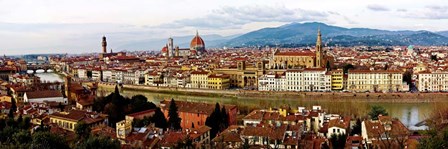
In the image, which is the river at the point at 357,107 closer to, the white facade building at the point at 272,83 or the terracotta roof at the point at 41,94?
the white facade building at the point at 272,83

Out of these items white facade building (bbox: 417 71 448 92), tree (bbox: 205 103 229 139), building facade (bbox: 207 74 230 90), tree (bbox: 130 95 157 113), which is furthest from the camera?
building facade (bbox: 207 74 230 90)

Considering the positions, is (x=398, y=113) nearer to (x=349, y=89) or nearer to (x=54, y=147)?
(x=349, y=89)

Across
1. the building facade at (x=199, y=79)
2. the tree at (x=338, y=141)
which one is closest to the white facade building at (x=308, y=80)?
the building facade at (x=199, y=79)

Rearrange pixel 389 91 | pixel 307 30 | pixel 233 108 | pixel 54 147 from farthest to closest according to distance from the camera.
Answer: pixel 307 30 → pixel 389 91 → pixel 233 108 → pixel 54 147

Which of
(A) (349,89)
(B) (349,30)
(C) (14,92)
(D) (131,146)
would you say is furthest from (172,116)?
(B) (349,30)

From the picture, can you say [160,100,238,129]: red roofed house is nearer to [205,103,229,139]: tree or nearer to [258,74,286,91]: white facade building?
[205,103,229,139]: tree

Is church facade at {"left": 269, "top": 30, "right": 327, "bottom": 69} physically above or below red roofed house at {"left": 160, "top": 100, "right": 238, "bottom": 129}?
above

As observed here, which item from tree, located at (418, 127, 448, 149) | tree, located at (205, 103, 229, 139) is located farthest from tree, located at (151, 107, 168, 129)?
tree, located at (418, 127, 448, 149)

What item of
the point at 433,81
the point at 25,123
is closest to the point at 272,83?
the point at 433,81
